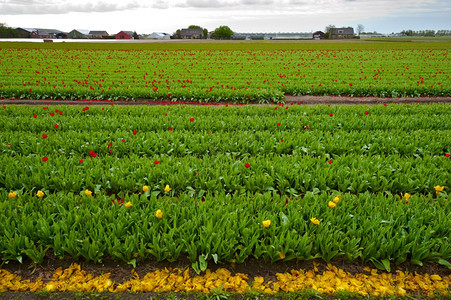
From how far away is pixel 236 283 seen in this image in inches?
123

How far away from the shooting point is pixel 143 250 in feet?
10.9

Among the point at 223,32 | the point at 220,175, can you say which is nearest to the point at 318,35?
the point at 223,32

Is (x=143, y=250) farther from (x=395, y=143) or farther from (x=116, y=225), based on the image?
(x=395, y=143)

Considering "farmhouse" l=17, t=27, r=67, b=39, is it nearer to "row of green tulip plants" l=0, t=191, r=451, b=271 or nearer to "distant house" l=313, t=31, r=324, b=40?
"distant house" l=313, t=31, r=324, b=40

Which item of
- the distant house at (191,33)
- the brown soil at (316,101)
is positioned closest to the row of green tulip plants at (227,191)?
the brown soil at (316,101)

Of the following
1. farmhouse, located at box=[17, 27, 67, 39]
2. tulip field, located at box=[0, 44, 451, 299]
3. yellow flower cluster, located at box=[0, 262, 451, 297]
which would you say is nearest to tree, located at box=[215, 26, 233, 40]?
farmhouse, located at box=[17, 27, 67, 39]

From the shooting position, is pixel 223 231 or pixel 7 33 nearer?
pixel 223 231

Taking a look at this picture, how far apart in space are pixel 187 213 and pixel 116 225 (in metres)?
0.86

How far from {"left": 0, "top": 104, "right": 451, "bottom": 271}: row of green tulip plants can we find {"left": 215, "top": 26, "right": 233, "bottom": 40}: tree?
383 ft

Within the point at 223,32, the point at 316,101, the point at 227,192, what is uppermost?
the point at 223,32

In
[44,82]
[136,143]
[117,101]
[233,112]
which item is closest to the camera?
[136,143]

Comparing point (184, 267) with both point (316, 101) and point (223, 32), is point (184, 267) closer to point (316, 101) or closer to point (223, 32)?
point (316, 101)

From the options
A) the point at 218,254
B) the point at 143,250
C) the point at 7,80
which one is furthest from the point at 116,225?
the point at 7,80

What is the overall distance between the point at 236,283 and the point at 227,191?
6.07 feet
